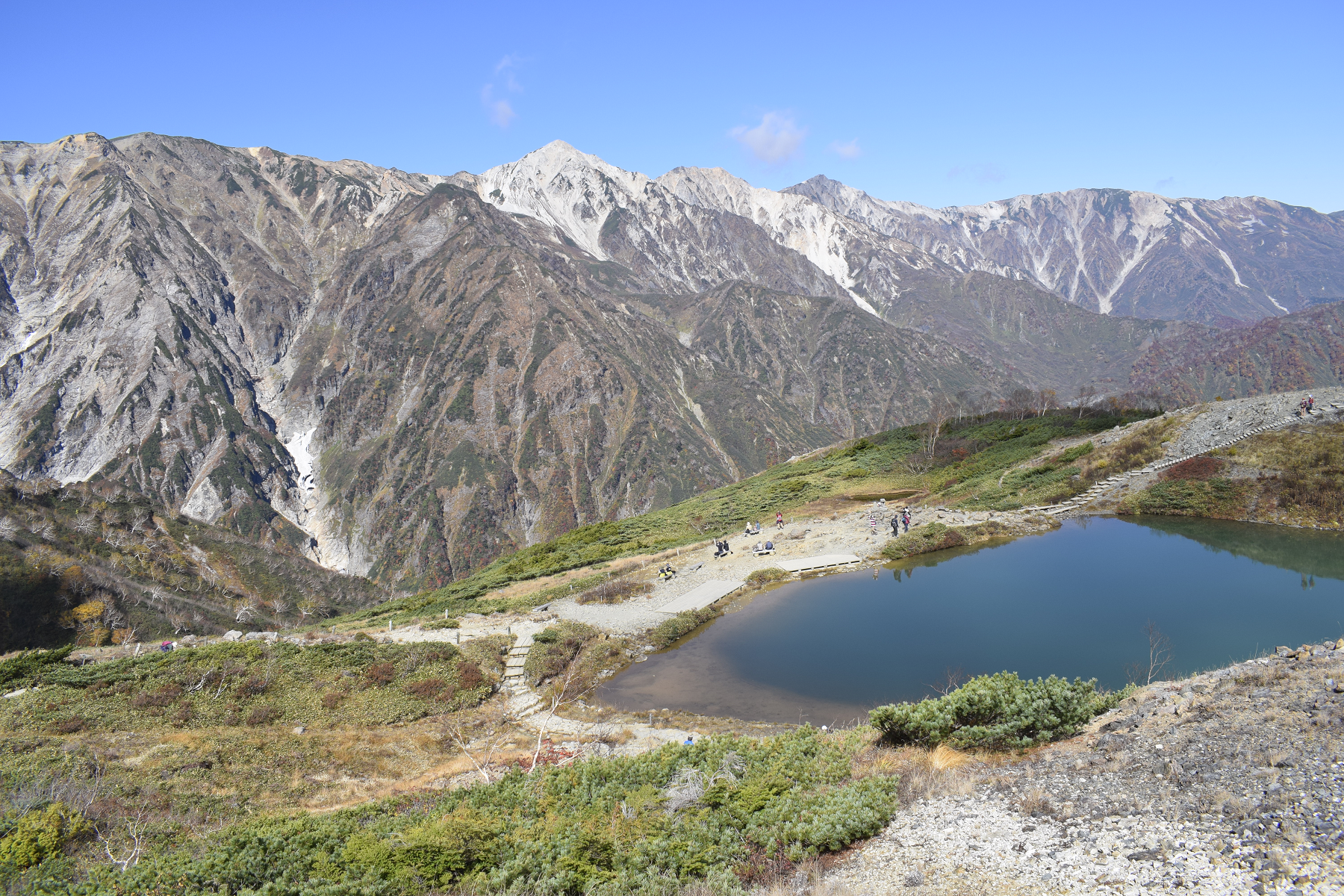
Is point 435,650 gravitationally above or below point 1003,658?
above

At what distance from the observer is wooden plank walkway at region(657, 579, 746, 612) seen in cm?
3423

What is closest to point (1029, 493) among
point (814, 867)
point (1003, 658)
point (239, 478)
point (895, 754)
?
point (1003, 658)

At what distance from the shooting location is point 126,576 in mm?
49625

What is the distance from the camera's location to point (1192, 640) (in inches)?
981

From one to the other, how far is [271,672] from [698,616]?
17900mm

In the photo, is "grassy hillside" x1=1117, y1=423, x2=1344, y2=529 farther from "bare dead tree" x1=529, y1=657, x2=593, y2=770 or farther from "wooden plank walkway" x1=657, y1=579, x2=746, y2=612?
"bare dead tree" x1=529, y1=657, x2=593, y2=770

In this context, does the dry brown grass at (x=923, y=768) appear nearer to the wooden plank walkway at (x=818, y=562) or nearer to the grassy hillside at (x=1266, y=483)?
the wooden plank walkway at (x=818, y=562)

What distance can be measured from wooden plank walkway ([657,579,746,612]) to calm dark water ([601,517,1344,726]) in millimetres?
1510

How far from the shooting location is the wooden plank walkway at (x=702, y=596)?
112 ft

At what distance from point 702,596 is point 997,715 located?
2288 centimetres

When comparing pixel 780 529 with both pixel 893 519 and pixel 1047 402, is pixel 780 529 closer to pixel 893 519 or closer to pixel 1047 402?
pixel 893 519

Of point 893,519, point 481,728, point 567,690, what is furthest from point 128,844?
point 893,519

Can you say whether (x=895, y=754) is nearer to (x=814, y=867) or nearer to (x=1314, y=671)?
(x=814, y=867)

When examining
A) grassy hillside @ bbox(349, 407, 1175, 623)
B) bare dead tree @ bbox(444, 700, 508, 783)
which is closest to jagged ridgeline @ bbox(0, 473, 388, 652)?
grassy hillside @ bbox(349, 407, 1175, 623)
